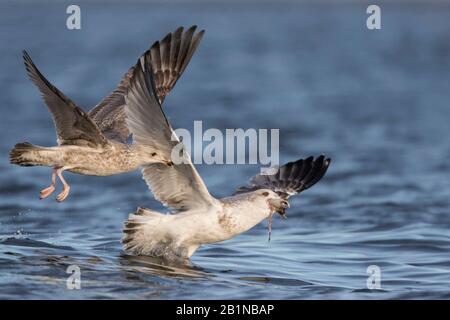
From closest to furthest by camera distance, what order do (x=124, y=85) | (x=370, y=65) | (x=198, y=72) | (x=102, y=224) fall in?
1. (x=124, y=85)
2. (x=102, y=224)
3. (x=198, y=72)
4. (x=370, y=65)

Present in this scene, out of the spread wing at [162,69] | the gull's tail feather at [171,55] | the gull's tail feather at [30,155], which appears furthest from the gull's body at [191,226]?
the gull's tail feather at [171,55]

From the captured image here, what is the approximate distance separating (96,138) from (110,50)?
1082 inches

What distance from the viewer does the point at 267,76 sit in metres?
33.4

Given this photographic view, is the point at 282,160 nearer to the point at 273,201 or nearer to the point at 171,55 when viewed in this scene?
the point at 171,55

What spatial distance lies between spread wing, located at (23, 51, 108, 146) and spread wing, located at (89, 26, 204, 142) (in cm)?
91

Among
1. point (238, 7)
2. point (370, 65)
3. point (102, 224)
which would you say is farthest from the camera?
point (238, 7)

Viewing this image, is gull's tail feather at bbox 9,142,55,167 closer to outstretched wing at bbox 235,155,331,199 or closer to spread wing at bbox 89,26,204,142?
spread wing at bbox 89,26,204,142

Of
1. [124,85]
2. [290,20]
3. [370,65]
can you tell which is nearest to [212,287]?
[124,85]

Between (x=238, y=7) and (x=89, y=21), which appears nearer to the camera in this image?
(x=89, y=21)

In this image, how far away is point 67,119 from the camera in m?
11.3

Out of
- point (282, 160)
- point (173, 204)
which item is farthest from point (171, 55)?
point (282, 160)

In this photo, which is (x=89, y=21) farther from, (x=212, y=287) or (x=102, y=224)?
(x=212, y=287)

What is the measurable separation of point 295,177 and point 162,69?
2174 mm

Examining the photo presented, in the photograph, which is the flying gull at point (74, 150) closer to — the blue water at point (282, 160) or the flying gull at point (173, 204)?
the flying gull at point (173, 204)
